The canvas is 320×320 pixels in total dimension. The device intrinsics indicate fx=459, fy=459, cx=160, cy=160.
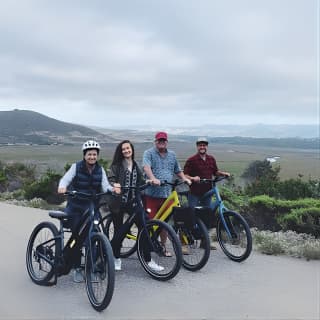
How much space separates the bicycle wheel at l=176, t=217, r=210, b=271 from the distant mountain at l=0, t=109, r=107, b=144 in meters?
43.2

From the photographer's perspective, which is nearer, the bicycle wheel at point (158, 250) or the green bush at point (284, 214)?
the bicycle wheel at point (158, 250)

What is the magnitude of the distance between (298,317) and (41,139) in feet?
170

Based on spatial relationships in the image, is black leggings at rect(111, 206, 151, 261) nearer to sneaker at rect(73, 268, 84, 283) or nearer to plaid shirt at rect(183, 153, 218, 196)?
sneaker at rect(73, 268, 84, 283)

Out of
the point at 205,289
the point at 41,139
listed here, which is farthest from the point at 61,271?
the point at 41,139

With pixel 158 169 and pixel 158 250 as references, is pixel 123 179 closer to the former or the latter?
pixel 158 169

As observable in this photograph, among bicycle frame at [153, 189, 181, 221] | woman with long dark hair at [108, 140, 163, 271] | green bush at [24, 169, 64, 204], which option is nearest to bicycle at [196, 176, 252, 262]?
bicycle frame at [153, 189, 181, 221]

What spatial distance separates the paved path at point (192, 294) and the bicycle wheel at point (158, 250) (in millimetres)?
123

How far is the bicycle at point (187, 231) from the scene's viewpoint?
5846 mm

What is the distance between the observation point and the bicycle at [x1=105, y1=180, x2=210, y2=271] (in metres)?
5.85

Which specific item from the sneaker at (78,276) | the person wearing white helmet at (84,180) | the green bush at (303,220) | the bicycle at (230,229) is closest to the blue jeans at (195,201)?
the bicycle at (230,229)

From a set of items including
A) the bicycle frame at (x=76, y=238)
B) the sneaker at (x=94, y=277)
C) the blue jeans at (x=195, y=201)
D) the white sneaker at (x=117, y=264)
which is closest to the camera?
the sneaker at (x=94, y=277)

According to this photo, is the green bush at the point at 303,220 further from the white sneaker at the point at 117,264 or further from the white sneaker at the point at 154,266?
the white sneaker at the point at 117,264

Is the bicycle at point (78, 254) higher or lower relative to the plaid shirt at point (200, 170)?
lower

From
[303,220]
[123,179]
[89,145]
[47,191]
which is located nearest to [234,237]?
[123,179]
